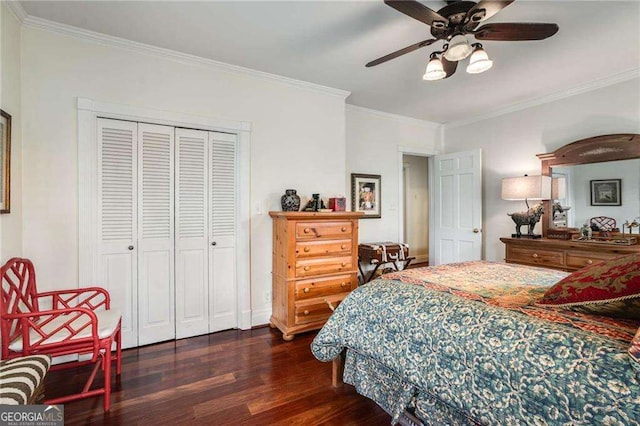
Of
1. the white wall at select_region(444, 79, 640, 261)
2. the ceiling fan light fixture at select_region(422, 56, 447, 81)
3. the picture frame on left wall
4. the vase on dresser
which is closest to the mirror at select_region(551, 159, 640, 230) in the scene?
the white wall at select_region(444, 79, 640, 261)

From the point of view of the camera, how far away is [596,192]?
3.25 meters

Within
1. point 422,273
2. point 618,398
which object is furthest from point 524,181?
point 618,398

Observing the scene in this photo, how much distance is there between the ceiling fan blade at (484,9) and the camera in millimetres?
1573

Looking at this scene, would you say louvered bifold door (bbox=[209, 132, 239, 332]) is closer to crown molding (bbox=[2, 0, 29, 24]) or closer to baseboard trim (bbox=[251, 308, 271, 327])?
baseboard trim (bbox=[251, 308, 271, 327])

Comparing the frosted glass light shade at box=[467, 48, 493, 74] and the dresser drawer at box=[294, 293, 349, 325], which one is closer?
the frosted glass light shade at box=[467, 48, 493, 74]

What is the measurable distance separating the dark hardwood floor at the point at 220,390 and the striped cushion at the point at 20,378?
1.72ft

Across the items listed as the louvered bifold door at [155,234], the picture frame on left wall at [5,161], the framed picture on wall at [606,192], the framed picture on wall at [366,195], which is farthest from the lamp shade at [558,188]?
the picture frame on left wall at [5,161]

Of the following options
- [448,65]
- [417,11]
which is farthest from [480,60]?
[417,11]

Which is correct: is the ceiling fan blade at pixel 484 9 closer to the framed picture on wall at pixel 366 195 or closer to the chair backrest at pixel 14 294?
the framed picture on wall at pixel 366 195

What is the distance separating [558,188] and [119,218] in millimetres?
4628

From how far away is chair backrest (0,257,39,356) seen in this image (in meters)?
1.67

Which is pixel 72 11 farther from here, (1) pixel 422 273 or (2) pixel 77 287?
(1) pixel 422 273

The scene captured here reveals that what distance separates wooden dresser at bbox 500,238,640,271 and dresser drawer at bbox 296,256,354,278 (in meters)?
1.98

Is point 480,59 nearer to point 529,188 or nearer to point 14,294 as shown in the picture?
point 529,188
